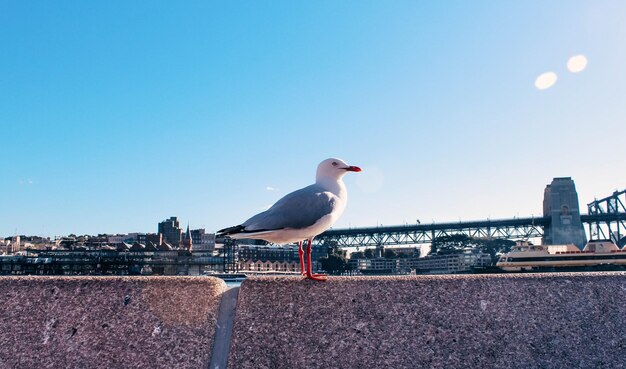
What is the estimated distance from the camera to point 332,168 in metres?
2.53

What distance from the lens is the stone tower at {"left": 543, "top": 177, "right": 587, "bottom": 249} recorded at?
64.8 m

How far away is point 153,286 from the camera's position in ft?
5.50

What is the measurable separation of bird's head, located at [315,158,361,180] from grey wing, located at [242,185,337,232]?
0.20m

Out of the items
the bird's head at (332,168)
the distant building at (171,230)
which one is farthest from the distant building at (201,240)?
the bird's head at (332,168)

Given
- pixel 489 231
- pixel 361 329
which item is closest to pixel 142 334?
pixel 361 329

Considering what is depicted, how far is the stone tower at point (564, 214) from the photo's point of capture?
2552 inches

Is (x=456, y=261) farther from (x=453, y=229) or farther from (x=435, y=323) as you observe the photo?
(x=435, y=323)

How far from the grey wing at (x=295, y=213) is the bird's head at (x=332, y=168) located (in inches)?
7.9

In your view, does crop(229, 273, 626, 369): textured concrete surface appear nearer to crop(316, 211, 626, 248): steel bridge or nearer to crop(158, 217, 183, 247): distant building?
crop(316, 211, 626, 248): steel bridge

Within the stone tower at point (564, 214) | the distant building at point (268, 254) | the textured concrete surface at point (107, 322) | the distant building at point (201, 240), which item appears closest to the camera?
the textured concrete surface at point (107, 322)

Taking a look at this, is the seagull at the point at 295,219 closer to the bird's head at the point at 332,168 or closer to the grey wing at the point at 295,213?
the grey wing at the point at 295,213

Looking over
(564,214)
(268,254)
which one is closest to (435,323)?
(564,214)

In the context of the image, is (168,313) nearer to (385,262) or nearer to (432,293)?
(432,293)

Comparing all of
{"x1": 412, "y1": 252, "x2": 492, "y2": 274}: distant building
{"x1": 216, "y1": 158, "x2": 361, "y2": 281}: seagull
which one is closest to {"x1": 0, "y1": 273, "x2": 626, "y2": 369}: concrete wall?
{"x1": 216, "y1": 158, "x2": 361, "y2": 281}: seagull
